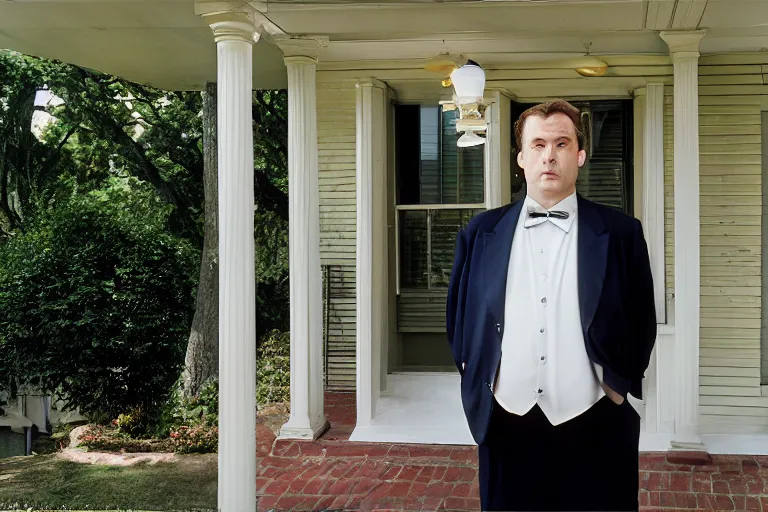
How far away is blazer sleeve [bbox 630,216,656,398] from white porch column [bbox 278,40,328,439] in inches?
97.4

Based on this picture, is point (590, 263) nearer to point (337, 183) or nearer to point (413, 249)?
point (413, 249)

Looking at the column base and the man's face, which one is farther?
the column base

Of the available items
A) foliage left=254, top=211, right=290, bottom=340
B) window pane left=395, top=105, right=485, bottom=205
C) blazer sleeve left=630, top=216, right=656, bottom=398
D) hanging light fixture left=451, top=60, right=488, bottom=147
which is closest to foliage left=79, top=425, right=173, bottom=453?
foliage left=254, top=211, right=290, bottom=340

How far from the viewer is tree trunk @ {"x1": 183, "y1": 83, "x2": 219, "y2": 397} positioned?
5.05m

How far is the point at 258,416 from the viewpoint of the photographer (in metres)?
5.35

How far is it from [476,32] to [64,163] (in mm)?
2726

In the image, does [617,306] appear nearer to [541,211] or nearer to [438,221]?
[541,211]

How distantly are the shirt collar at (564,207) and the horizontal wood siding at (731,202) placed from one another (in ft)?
8.02

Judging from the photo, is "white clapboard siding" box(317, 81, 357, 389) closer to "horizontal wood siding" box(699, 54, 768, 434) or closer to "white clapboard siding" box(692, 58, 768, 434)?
"white clapboard siding" box(692, 58, 768, 434)

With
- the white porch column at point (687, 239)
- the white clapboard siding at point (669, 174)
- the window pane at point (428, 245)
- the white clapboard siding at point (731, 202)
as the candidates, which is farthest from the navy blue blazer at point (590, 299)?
the white clapboard siding at point (731, 202)

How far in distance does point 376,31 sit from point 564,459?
264 cm

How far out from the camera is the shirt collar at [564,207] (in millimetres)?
3354

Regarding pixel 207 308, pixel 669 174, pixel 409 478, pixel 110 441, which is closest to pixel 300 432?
pixel 409 478

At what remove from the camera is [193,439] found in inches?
201
